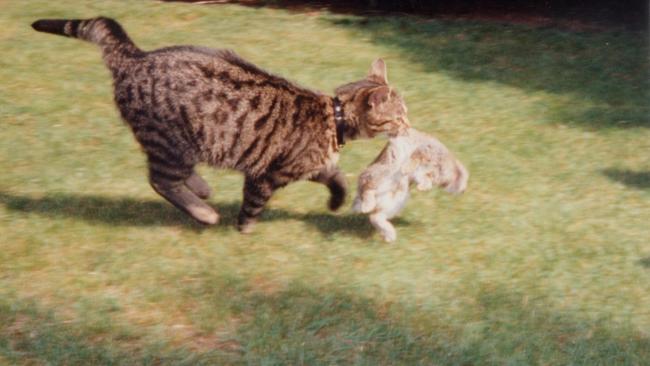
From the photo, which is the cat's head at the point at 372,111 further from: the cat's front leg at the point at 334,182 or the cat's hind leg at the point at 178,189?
the cat's hind leg at the point at 178,189

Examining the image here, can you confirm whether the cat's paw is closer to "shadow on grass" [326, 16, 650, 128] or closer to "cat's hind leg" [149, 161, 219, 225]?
"cat's hind leg" [149, 161, 219, 225]

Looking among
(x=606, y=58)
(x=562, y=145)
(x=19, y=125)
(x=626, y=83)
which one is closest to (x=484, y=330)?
(x=562, y=145)

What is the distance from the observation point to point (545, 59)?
10094 mm

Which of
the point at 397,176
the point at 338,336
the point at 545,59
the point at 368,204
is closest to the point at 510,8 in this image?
the point at 545,59

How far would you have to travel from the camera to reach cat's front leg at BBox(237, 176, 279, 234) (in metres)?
5.67

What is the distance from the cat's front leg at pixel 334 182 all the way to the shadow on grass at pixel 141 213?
128 millimetres

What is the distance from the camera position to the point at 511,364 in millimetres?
4570

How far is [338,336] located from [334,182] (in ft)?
5.00

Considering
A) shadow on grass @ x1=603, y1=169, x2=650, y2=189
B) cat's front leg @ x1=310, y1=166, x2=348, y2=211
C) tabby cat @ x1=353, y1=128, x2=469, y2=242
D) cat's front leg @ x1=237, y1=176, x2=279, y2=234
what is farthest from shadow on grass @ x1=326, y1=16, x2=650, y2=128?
cat's front leg @ x1=237, y1=176, x2=279, y2=234

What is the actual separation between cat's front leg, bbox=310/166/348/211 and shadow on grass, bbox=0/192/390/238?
128 millimetres

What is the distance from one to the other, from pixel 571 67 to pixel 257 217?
206 inches

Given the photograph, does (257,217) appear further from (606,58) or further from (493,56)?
(606,58)

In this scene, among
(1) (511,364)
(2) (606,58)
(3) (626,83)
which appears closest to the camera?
(1) (511,364)

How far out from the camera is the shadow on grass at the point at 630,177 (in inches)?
271
